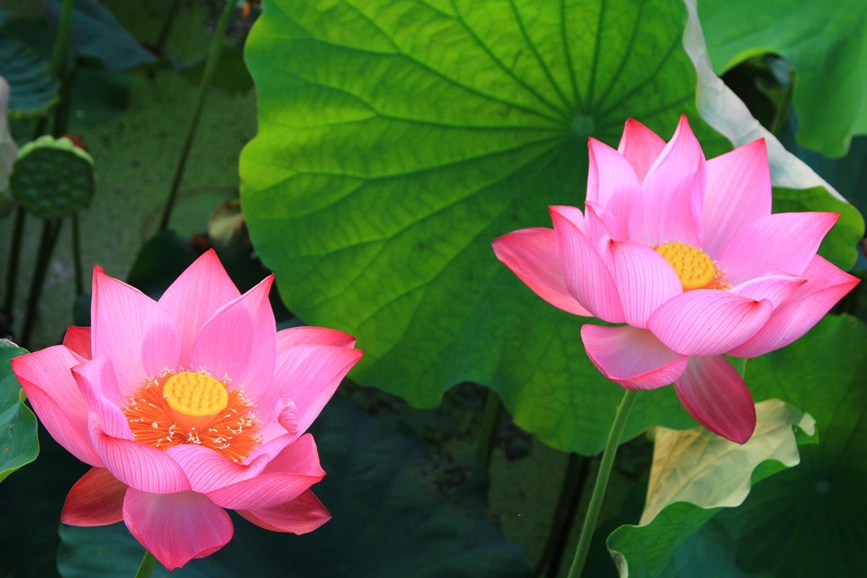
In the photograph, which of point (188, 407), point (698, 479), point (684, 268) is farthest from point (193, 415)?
point (698, 479)

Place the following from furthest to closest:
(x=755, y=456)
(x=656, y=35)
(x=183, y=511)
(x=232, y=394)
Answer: (x=656, y=35)
(x=755, y=456)
(x=232, y=394)
(x=183, y=511)

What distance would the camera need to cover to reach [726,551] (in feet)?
3.51

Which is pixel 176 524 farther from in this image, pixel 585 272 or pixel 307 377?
pixel 585 272

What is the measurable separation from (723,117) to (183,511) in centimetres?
63

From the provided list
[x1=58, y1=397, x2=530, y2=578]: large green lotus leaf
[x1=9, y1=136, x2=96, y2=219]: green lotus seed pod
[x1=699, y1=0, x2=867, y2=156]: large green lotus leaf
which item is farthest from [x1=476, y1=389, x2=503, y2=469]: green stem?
[x1=9, y1=136, x2=96, y2=219]: green lotus seed pod

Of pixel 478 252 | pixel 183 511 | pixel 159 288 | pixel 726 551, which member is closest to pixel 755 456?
pixel 726 551

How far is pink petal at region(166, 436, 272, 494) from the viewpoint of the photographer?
1.86 feet

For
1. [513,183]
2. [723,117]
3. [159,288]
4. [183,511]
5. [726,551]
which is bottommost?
[159,288]

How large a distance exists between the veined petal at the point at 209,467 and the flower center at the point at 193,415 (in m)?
0.08

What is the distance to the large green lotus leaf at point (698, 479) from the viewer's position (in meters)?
0.80

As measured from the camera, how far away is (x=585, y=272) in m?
0.70

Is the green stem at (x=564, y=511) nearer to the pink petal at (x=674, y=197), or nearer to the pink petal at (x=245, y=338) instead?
the pink petal at (x=674, y=197)

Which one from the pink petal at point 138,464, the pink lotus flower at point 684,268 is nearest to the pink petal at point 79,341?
the pink petal at point 138,464

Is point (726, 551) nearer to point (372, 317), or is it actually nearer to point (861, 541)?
point (861, 541)
